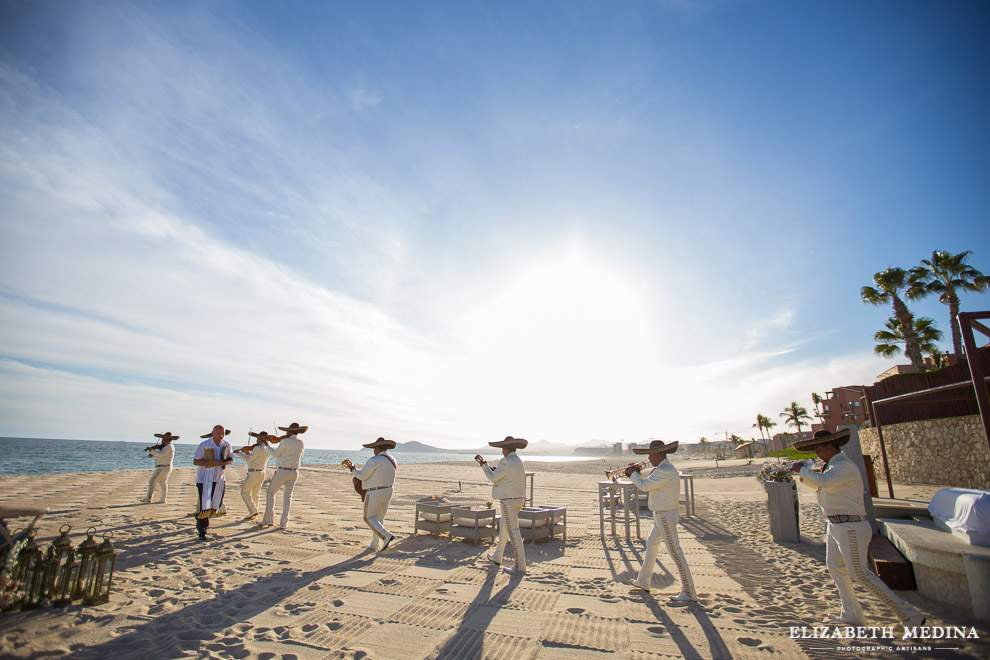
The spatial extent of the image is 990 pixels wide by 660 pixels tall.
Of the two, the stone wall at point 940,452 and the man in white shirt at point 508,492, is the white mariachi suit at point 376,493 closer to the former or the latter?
the man in white shirt at point 508,492

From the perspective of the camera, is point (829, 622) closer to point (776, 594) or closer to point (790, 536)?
point (776, 594)

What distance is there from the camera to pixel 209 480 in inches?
353

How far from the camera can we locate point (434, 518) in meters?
9.95

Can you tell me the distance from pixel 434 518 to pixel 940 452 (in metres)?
18.1

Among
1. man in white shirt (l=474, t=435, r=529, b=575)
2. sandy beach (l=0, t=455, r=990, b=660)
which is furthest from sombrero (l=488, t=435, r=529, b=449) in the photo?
sandy beach (l=0, t=455, r=990, b=660)

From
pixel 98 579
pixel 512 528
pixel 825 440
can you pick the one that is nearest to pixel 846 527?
pixel 825 440

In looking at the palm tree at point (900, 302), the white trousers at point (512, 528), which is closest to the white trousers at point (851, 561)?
the white trousers at point (512, 528)

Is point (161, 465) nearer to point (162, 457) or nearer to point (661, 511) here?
point (162, 457)

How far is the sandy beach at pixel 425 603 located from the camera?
4.18 m

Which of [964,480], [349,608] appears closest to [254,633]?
[349,608]

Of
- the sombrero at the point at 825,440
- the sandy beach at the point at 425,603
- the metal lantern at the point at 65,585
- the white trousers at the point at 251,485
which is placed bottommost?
the sandy beach at the point at 425,603

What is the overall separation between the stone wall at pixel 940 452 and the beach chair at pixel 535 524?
13054 mm

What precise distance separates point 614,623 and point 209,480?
27.0 feet

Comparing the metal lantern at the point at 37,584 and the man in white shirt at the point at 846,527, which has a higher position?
the man in white shirt at the point at 846,527
